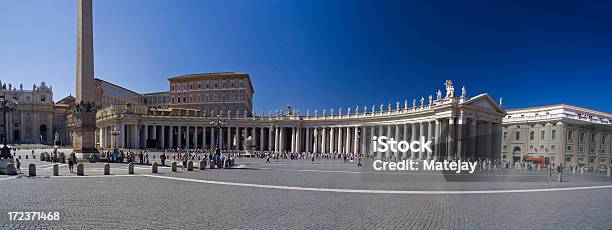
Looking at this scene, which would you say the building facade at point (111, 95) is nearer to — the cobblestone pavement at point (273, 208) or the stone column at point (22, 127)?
the stone column at point (22, 127)

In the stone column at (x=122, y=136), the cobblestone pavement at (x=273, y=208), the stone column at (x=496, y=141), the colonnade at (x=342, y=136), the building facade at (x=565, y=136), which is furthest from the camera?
the stone column at (x=122, y=136)

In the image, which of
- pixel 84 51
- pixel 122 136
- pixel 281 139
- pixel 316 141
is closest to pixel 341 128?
pixel 316 141

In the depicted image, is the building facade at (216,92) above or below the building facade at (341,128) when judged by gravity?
above

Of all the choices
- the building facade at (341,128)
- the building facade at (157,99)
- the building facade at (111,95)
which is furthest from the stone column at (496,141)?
the building facade at (157,99)

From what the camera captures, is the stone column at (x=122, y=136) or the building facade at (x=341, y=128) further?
the stone column at (x=122, y=136)

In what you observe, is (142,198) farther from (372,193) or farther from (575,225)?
(575,225)

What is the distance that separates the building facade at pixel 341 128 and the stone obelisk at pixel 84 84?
58.3ft

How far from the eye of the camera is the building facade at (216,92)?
75875mm

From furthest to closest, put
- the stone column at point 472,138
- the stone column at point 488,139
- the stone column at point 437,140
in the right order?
the stone column at point 488,139 → the stone column at point 472,138 → the stone column at point 437,140

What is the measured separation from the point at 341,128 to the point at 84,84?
44.2 meters

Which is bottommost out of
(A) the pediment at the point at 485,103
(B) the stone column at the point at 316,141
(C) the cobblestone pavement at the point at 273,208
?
(B) the stone column at the point at 316,141

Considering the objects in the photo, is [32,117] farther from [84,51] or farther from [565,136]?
[565,136]

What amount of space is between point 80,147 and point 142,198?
19.8 meters

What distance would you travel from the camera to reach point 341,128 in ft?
202
